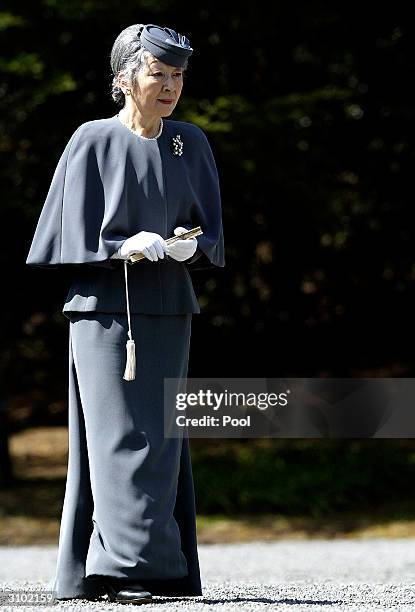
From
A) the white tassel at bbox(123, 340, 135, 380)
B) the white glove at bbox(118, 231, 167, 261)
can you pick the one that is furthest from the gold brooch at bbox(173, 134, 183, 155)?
the white tassel at bbox(123, 340, 135, 380)

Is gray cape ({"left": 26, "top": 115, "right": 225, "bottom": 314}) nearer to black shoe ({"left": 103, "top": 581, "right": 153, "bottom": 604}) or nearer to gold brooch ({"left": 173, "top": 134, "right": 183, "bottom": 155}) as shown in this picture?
gold brooch ({"left": 173, "top": 134, "right": 183, "bottom": 155})

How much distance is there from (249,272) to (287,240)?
0.55 m

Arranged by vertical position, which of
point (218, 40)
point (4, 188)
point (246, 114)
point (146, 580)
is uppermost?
point (218, 40)

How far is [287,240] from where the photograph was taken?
471 inches

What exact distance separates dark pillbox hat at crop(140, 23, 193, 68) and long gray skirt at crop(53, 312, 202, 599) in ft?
2.99

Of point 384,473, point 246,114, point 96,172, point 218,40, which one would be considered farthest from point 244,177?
point 96,172

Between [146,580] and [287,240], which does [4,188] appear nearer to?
[287,240]

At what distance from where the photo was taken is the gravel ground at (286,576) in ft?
14.2

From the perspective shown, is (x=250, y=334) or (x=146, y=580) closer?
(x=146, y=580)

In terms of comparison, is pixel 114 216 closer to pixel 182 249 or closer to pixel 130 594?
pixel 182 249

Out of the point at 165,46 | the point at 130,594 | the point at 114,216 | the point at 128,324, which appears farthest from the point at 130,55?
the point at 130,594

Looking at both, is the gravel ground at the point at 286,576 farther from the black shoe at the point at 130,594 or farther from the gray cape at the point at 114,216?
the gray cape at the point at 114,216

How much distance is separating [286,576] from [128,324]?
263 centimetres

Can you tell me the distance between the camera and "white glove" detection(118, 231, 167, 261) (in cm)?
410
